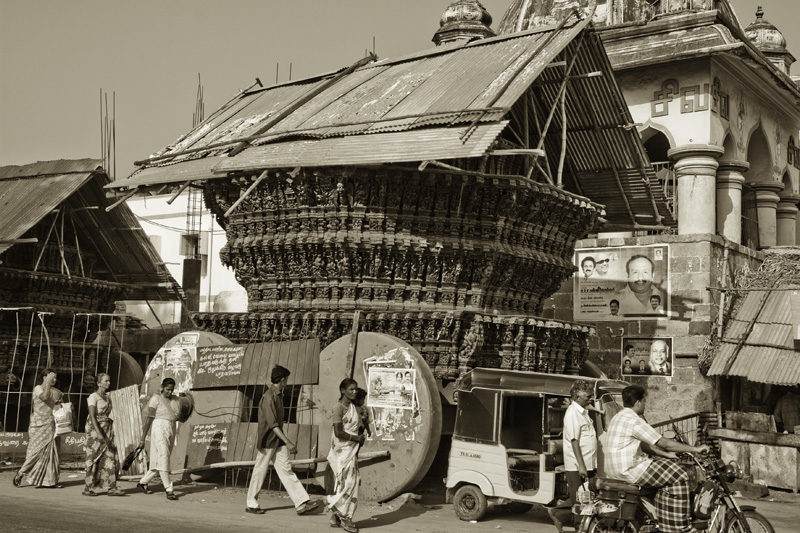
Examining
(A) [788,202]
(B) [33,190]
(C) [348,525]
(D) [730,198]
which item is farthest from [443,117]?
(A) [788,202]

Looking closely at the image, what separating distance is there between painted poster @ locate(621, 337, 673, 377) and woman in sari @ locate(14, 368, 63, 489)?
10.4 metres

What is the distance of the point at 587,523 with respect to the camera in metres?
8.82

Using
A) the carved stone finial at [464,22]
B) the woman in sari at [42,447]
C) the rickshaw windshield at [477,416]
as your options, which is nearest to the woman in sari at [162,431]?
the woman in sari at [42,447]

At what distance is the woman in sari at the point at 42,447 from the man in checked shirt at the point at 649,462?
25.1 feet

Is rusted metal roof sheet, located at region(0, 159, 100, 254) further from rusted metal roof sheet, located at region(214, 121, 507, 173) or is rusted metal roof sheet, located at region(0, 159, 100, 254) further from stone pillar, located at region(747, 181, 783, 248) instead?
stone pillar, located at region(747, 181, 783, 248)

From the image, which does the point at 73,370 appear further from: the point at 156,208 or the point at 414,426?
the point at 156,208

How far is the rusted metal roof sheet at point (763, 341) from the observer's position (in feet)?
55.0

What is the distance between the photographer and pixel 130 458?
14.1m

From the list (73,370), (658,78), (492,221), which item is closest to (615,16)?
(658,78)

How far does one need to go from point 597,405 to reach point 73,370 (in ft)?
38.3

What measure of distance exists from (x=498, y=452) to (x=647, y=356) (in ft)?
28.9

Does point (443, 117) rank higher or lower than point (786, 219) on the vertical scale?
lower

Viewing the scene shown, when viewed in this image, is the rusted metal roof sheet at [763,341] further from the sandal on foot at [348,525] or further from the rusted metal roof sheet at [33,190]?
the rusted metal roof sheet at [33,190]

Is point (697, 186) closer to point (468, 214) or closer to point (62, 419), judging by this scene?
point (468, 214)
